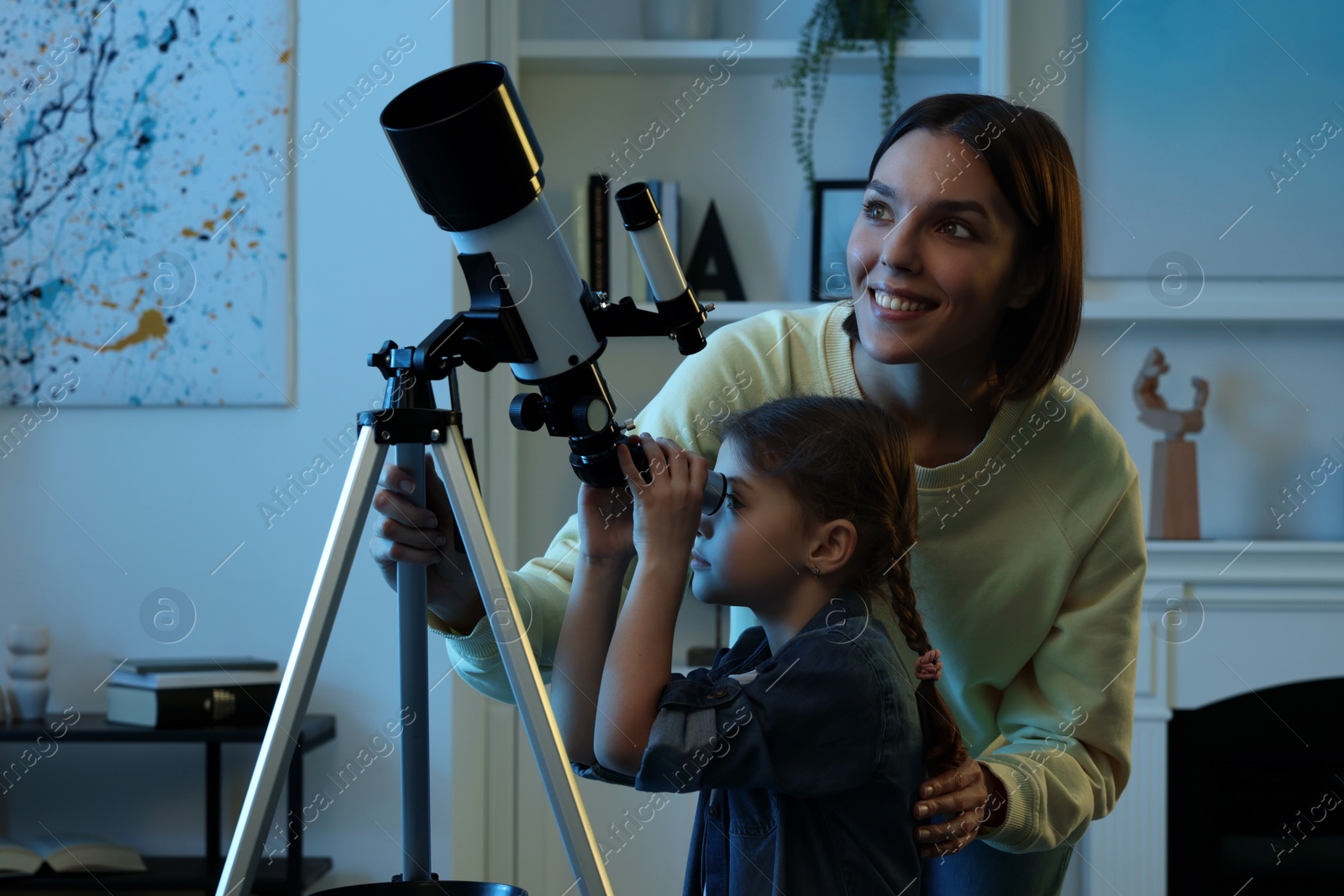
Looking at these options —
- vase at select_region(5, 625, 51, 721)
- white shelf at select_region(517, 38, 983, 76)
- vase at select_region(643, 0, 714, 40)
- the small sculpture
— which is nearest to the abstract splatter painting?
vase at select_region(5, 625, 51, 721)

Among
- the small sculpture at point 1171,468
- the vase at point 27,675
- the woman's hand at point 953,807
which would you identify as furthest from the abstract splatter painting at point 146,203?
the small sculpture at point 1171,468

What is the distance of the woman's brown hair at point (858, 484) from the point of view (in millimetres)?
1080

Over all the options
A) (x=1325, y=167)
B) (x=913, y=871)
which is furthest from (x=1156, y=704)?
(x=913, y=871)

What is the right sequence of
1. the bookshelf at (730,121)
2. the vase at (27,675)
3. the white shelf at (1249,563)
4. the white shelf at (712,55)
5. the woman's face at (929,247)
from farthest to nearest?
1. the bookshelf at (730,121)
2. the white shelf at (712,55)
3. the white shelf at (1249,563)
4. the vase at (27,675)
5. the woman's face at (929,247)

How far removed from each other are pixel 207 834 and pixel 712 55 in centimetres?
187

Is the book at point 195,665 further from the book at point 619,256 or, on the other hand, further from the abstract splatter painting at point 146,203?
the book at point 619,256

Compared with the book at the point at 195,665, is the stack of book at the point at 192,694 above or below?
below

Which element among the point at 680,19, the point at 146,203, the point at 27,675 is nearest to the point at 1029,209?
the point at 680,19

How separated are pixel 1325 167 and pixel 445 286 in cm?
194

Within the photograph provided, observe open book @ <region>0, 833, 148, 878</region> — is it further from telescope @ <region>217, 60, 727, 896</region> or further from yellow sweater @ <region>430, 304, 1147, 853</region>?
telescope @ <region>217, 60, 727, 896</region>

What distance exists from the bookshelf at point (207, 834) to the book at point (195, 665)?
10 cm

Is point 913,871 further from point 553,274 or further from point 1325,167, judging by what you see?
point 1325,167

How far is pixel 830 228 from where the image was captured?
261cm

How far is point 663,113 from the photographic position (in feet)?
8.82
